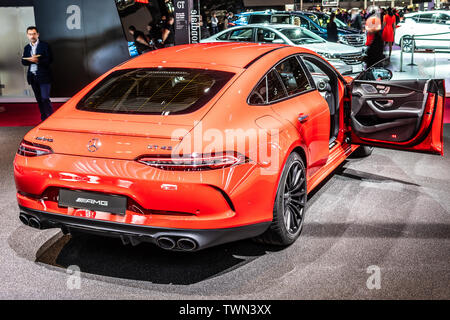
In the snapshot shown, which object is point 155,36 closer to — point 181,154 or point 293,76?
point 293,76

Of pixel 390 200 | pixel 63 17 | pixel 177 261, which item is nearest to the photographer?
pixel 177 261

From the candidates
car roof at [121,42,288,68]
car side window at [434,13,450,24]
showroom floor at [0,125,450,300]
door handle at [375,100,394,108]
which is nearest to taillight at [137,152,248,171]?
showroom floor at [0,125,450,300]

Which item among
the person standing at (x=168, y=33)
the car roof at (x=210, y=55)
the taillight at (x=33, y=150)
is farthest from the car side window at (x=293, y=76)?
the person standing at (x=168, y=33)

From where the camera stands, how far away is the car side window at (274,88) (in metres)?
3.85

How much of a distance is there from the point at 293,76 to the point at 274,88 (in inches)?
22.2

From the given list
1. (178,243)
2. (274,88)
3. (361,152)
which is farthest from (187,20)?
(178,243)

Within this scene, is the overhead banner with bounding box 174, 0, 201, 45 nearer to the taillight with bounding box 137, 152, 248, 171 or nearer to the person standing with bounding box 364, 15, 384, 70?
the person standing with bounding box 364, 15, 384, 70

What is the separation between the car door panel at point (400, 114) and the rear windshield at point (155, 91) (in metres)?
1.97

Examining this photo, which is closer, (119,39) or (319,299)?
(319,299)

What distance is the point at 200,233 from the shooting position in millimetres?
3086

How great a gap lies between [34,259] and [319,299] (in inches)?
83.7

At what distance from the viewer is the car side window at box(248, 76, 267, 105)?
3605 millimetres
